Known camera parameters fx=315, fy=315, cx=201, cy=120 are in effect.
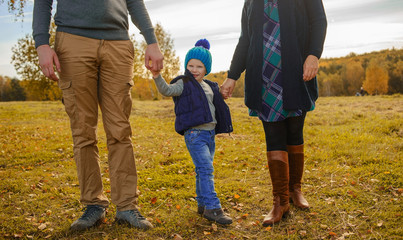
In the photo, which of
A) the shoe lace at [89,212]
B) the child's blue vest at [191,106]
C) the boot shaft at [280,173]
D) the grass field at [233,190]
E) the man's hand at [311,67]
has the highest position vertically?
the man's hand at [311,67]

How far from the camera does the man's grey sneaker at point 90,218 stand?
10.1ft

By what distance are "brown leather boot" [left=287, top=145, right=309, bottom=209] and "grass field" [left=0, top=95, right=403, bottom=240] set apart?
14 cm

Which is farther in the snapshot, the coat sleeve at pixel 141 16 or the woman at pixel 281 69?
the coat sleeve at pixel 141 16

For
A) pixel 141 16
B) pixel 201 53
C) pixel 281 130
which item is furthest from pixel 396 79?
pixel 141 16

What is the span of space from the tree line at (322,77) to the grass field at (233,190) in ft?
67.4

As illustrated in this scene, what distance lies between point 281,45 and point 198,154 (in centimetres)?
135

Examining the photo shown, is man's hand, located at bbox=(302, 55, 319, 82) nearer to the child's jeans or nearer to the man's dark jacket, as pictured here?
the man's dark jacket

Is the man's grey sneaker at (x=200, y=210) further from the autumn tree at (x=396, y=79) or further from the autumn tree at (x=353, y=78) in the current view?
the autumn tree at (x=353, y=78)

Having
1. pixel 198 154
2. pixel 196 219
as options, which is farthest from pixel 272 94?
pixel 196 219

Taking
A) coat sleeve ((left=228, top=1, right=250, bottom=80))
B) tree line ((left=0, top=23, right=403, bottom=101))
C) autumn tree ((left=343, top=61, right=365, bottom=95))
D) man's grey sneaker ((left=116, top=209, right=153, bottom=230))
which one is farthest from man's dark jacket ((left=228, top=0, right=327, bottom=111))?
autumn tree ((left=343, top=61, right=365, bottom=95))

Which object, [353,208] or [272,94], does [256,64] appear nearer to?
[272,94]

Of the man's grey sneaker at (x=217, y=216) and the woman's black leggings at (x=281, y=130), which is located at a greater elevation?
the woman's black leggings at (x=281, y=130)

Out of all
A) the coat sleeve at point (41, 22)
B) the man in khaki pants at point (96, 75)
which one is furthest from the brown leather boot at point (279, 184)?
the coat sleeve at point (41, 22)

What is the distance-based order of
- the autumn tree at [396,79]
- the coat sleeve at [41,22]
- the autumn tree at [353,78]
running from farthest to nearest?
the autumn tree at [353,78] → the autumn tree at [396,79] → the coat sleeve at [41,22]
